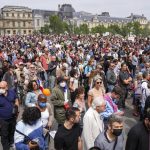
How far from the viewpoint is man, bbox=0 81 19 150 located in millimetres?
7090

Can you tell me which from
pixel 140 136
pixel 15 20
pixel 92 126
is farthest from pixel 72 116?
pixel 15 20

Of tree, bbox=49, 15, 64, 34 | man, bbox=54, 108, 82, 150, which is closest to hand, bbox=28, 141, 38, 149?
man, bbox=54, 108, 82, 150

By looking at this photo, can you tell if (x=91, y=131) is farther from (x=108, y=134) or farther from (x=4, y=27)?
(x=4, y=27)

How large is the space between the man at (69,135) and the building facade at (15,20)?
12666 centimetres

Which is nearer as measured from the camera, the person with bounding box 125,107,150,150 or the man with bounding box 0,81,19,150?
the person with bounding box 125,107,150,150

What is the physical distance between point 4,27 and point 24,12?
28.1ft

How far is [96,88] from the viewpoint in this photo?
316 inches

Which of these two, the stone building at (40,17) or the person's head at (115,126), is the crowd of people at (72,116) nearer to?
the person's head at (115,126)

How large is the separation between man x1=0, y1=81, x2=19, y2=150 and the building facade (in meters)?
125

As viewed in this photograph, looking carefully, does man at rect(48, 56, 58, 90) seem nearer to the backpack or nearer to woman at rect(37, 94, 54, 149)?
the backpack

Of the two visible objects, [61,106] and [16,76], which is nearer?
[61,106]

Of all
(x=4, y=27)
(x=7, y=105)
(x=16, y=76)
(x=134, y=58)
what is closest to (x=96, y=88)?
(x=7, y=105)

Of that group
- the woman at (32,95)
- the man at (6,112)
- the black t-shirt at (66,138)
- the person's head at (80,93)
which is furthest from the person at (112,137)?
the man at (6,112)

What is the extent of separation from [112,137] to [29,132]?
3.66 ft
